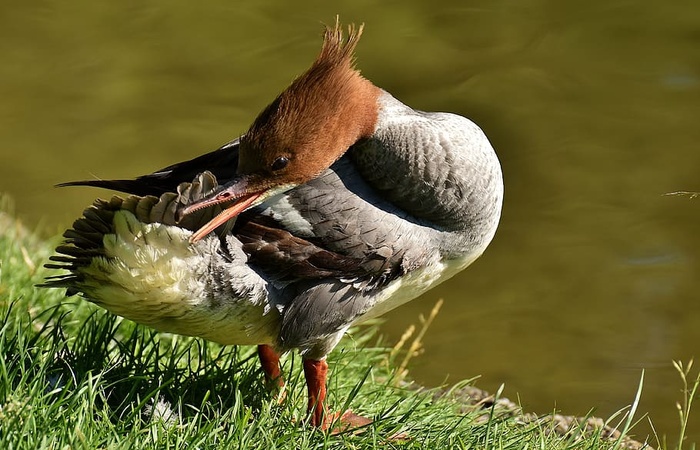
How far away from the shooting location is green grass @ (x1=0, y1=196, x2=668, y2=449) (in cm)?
321

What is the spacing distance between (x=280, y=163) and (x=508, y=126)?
189 inches

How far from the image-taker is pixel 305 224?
367 cm

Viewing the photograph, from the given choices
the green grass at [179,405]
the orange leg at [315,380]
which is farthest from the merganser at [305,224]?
the green grass at [179,405]

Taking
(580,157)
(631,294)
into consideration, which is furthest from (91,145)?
(631,294)

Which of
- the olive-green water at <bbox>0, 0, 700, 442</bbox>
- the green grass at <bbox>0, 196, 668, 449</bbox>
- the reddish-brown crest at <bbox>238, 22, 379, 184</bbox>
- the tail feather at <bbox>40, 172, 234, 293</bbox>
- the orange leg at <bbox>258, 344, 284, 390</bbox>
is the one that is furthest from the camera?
the olive-green water at <bbox>0, 0, 700, 442</bbox>

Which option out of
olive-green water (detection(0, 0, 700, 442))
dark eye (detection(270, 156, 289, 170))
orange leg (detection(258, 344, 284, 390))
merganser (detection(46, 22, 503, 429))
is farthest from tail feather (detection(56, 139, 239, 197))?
olive-green water (detection(0, 0, 700, 442))

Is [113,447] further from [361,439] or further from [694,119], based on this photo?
[694,119]

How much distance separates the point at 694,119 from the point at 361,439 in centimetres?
528

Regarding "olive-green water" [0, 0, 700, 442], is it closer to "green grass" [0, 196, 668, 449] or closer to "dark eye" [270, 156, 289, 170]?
"green grass" [0, 196, 668, 449]

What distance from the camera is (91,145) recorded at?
8.78 m

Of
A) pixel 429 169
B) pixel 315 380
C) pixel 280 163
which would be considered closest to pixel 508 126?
pixel 429 169

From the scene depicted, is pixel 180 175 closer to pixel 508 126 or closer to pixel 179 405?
pixel 179 405

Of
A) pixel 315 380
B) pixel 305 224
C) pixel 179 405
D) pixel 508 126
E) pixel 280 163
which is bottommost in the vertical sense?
pixel 508 126

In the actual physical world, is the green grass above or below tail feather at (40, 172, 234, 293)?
below
